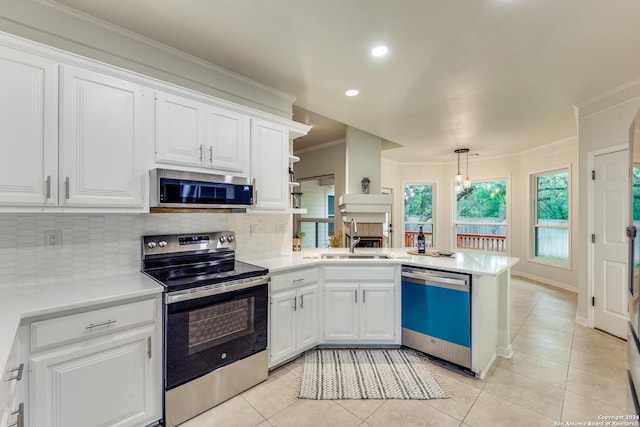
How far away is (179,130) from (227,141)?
1.27ft

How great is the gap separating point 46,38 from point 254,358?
266 centimetres

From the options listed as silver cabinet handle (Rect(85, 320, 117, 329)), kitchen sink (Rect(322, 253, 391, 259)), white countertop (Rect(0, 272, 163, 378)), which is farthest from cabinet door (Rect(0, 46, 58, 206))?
kitchen sink (Rect(322, 253, 391, 259))

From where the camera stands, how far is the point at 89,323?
157cm

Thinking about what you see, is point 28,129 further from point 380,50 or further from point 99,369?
point 380,50

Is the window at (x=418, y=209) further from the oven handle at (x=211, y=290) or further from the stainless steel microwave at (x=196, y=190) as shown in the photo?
the oven handle at (x=211, y=290)

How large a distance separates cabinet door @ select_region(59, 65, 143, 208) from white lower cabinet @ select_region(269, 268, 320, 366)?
1.29 metres

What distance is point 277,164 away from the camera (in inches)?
112

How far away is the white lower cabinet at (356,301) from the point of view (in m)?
2.83

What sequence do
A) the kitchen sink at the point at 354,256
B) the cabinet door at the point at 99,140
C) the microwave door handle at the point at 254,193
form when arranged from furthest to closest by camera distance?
1. the kitchen sink at the point at 354,256
2. the microwave door handle at the point at 254,193
3. the cabinet door at the point at 99,140

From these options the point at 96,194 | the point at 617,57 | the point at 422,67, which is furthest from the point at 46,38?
the point at 617,57

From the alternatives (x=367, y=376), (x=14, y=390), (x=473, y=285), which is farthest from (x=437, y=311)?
(x=14, y=390)

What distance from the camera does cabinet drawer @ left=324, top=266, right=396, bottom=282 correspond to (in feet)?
9.30

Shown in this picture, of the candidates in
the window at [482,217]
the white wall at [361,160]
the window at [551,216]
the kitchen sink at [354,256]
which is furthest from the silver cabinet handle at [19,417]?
the window at [482,217]

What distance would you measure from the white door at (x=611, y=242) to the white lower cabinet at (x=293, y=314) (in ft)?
11.0
